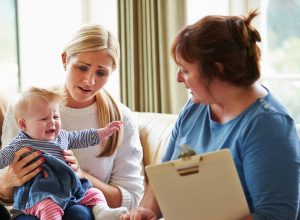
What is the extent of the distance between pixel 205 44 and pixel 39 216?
0.86 meters

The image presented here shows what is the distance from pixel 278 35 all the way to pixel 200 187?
1716mm

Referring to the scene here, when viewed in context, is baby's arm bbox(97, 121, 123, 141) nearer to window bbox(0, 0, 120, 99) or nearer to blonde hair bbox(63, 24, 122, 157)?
blonde hair bbox(63, 24, 122, 157)

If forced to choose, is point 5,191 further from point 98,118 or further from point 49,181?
point 98,118

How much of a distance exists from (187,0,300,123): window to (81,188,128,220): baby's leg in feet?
4.02

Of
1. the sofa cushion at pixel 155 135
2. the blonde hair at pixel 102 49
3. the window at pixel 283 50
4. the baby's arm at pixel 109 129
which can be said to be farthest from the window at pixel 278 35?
the baby's arm at pixel 109 129

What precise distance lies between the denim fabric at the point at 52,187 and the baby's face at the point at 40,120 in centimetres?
8

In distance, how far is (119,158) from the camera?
7.73 ft

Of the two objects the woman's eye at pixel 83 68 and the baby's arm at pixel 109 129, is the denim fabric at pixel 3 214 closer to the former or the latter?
the baby's arm at pixel 109 129

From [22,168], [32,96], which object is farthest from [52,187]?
[32,96]

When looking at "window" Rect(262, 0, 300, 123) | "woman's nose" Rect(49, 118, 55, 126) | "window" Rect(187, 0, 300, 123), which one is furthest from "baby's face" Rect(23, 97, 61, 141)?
"window" Rect(262, 0, 300, 123)

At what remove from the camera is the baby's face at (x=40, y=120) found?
1912 mm

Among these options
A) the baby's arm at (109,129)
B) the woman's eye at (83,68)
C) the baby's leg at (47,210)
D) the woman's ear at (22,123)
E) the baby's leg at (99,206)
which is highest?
the woman's eye at (83,68)

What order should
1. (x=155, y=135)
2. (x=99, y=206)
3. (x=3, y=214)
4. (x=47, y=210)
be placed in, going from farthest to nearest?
(x=155, y=135) → (x=3, y=214) → (x=99, y=206) → (x=47, y=210)

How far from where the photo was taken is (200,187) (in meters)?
1.36
